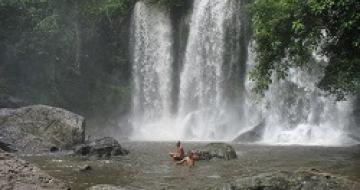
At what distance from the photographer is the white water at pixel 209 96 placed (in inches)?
1389

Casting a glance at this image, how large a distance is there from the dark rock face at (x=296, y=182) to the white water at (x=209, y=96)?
19.9m

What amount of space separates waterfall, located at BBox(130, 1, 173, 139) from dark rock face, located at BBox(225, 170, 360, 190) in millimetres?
30406

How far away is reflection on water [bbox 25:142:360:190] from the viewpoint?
16656 mm

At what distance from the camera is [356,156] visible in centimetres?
2233

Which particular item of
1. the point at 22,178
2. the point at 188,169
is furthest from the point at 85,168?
the point at 22,178

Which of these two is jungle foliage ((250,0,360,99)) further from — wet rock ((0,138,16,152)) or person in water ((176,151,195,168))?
wet rock ((0,138,16,152))

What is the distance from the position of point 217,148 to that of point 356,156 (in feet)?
18.7

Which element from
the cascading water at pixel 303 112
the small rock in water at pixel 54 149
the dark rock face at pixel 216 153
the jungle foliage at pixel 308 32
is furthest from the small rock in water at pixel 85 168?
the cascading water at pixel 303 112

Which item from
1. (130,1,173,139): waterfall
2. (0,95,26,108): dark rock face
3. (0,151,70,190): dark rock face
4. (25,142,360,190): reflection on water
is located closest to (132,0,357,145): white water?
(130,1,173,139): waterfall

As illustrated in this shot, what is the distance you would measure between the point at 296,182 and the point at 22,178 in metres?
5.92

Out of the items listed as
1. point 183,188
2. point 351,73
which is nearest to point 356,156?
point 351,73

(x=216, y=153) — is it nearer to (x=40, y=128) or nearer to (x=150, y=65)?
(x=40, y=128)

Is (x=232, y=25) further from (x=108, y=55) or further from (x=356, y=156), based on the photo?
(x=356, y=156)

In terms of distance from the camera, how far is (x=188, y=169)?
64.4 ft
